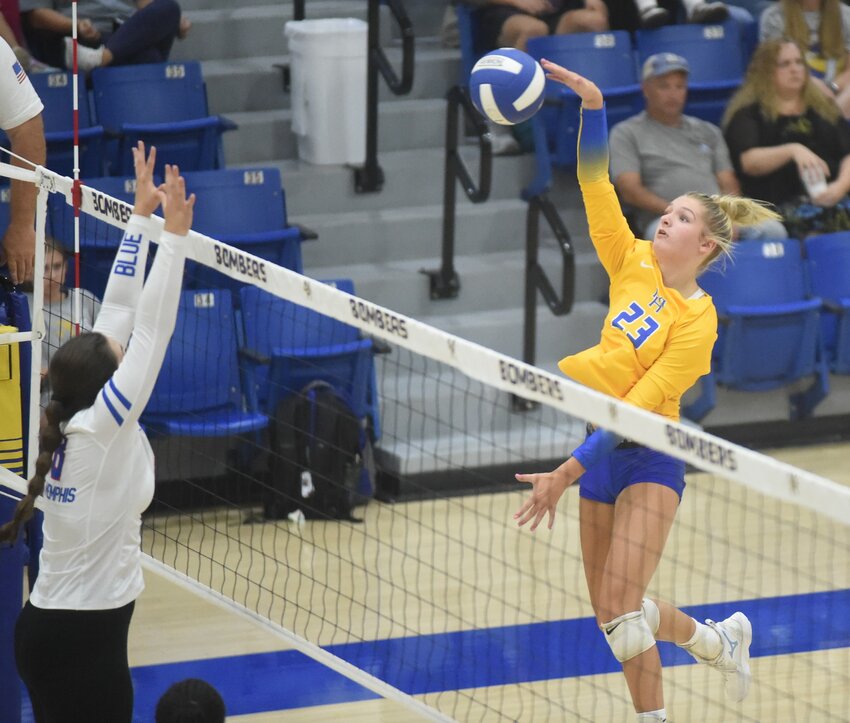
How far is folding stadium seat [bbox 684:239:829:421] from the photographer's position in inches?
312

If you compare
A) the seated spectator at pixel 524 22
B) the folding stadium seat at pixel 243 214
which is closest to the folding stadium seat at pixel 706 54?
the seated spectator at pixel 524 22

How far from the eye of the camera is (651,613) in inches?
185

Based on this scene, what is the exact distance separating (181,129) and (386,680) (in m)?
3.62

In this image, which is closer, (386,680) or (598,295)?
(386,680)

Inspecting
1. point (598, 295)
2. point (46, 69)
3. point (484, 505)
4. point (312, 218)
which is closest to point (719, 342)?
point (598, 295)

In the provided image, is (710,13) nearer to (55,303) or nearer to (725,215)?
(55,303)

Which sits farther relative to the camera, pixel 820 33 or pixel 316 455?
pixel 820 33

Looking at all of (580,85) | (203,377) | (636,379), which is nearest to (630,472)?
(636,379)

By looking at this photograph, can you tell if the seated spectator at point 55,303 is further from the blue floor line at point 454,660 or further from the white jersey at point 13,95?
the blue floor line at point 454,660

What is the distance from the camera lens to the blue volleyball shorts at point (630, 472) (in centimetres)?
460

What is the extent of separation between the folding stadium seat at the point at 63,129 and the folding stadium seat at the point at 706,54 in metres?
3.42

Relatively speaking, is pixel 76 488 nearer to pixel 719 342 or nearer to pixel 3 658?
pixel 3 658

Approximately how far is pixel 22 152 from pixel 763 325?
423 centimetres

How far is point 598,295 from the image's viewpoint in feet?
28.4
